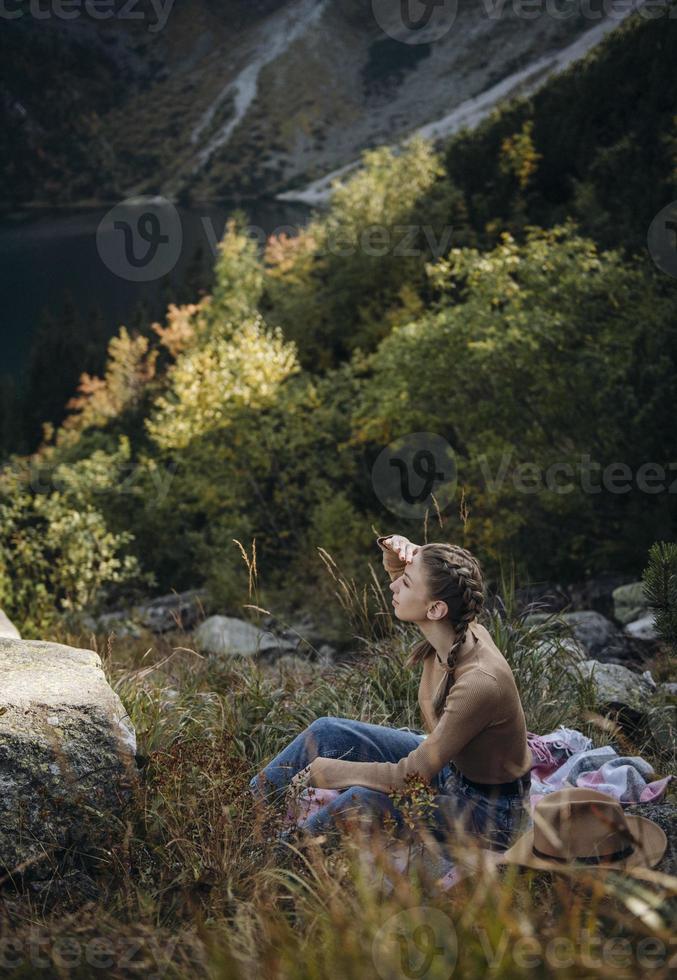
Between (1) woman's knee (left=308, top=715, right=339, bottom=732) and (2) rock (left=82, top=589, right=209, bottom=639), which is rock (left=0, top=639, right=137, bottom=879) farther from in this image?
(2) rock (left=82, top=589, right=209, bottom=639)

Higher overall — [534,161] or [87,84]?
[87,84]

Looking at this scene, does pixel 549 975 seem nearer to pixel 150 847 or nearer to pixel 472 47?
pixel 150 847

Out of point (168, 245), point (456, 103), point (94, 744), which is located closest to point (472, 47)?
point (456, 103)

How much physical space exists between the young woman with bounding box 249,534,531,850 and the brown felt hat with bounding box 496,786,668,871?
30 centimetres

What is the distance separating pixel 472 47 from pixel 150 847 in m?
113

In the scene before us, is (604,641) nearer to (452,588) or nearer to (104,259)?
(452,588)

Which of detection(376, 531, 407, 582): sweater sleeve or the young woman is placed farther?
detection(376, 531, 407, 582): sweater sleeve

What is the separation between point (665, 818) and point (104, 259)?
89.4 m

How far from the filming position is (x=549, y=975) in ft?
4.96

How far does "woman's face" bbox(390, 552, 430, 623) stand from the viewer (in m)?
2.69

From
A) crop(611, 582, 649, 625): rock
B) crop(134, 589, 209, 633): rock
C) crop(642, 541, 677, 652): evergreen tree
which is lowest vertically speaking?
crop(134, 589, 209, 633): rock

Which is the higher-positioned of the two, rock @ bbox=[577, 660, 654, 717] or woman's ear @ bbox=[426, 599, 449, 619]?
woman's ear @ bbox=[426, 599, 449, 619]

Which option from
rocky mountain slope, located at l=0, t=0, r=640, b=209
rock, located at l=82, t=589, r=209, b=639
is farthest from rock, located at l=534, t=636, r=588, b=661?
rocky mountain slope, located at l=0, t=0, r=640, b=209

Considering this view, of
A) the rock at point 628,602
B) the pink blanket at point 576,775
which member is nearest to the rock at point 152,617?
the rock at point 628,602
